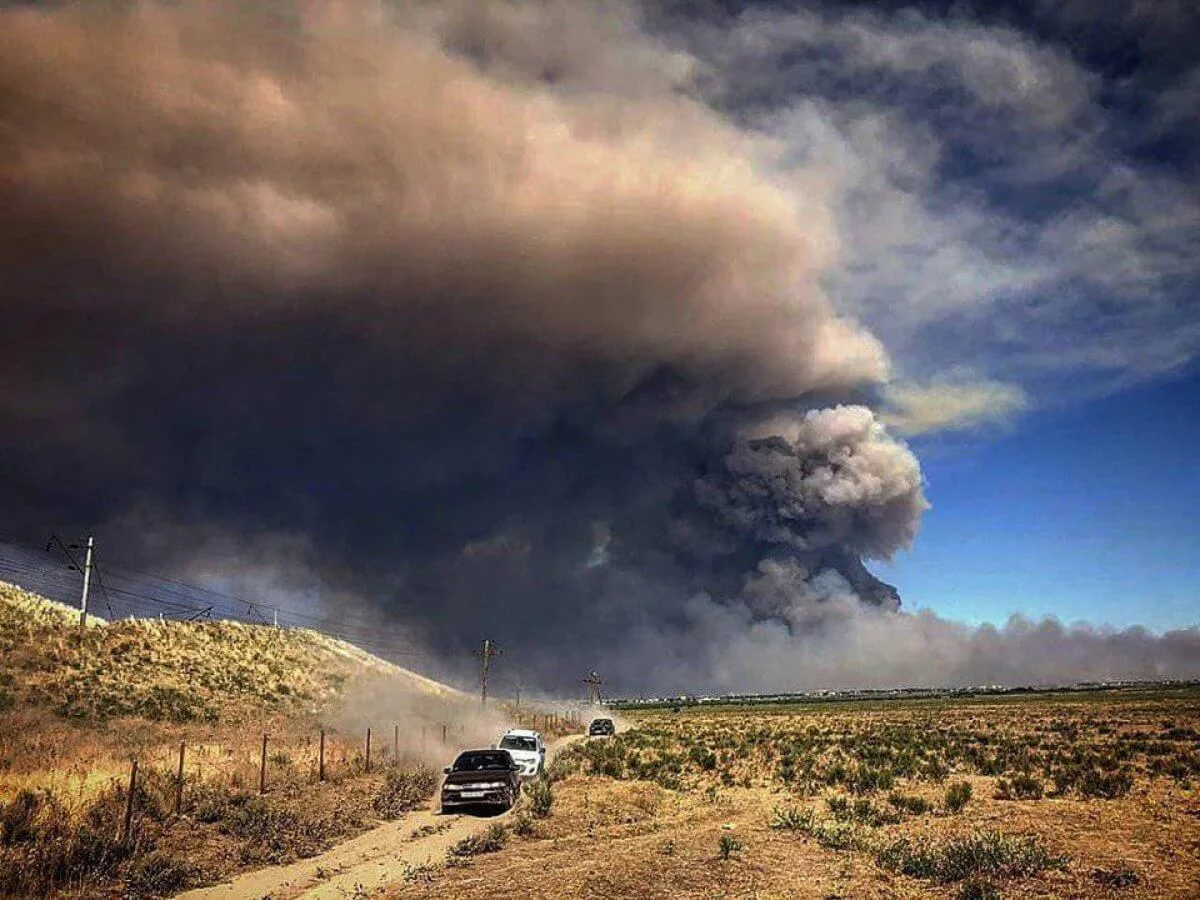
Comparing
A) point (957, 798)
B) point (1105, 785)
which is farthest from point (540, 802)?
point (1105, 785)

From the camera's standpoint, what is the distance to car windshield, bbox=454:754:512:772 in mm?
24470

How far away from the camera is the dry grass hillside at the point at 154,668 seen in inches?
1935

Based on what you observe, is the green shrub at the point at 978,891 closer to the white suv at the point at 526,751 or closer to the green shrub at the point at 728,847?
the green shrub at the point at 728,847

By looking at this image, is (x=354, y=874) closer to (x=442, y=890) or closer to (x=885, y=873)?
(x=442, y=890)

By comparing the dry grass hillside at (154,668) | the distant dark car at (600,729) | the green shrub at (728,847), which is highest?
the dry grass hillside at (154,668)

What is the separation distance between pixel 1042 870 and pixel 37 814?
20.1 meters

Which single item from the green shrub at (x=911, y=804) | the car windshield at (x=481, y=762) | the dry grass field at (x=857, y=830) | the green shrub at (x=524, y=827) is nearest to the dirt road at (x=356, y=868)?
the dry grass field at (x=857, y=830)

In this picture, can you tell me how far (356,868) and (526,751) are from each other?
17.2 m

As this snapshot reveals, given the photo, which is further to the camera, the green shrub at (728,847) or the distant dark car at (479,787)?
the distant dark car at (479,787)

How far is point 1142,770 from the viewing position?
27.1 metres

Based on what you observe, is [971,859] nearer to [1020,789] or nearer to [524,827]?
[524,827]

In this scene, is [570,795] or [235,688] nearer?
[570,795]

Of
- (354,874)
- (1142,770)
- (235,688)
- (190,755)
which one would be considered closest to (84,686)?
(235,688)

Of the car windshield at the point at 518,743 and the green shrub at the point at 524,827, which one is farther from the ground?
the car windshield at the point at 518,743
